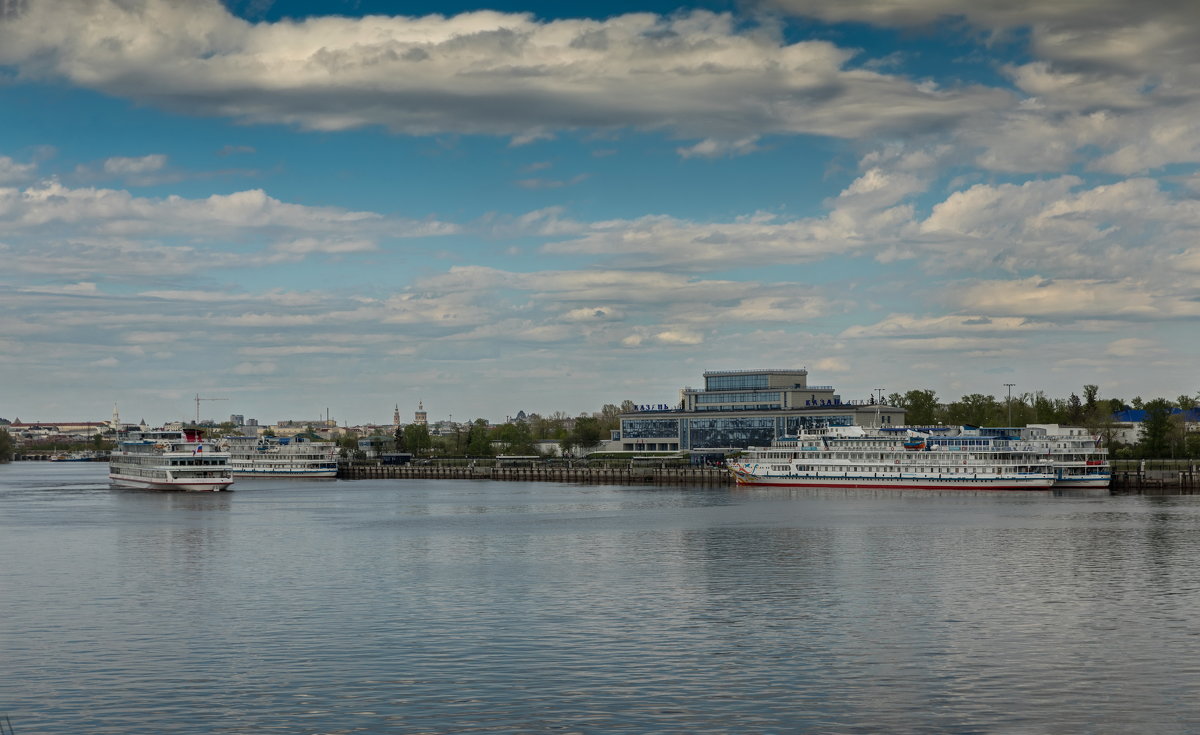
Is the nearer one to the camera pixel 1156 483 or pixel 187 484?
pixel 1156 483

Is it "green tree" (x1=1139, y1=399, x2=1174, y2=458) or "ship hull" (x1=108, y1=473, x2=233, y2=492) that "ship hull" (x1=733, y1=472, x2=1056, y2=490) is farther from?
"ship hull" (x1=108, y1=473, x2=233, y2=492)

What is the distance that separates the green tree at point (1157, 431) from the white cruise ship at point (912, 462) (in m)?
42.7

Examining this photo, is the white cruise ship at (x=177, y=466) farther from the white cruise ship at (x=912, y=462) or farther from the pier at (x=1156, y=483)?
the pier at (x=1156, y=483)

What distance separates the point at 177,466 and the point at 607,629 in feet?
367

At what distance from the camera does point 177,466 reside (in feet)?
481

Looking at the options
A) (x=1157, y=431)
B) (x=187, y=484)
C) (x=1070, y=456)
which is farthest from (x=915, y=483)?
(x=187, y=484)

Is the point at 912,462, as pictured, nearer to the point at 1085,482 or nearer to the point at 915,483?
the point at 915,483

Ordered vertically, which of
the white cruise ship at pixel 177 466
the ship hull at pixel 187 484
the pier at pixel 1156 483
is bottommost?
the pier at pixel 1156 483

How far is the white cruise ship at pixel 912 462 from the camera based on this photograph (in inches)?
5472

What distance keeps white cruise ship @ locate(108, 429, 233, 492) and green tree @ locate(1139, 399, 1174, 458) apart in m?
121

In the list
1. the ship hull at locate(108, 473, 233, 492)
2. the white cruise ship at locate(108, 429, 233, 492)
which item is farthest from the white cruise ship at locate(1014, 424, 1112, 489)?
the white cruise ship at locate(108, 429, 233, 492)

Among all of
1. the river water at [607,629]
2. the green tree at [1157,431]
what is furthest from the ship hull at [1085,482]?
the river water at [607,629]

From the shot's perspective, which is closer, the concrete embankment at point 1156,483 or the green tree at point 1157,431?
the concrete embankment at point 1156,483

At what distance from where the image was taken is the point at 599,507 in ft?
393
